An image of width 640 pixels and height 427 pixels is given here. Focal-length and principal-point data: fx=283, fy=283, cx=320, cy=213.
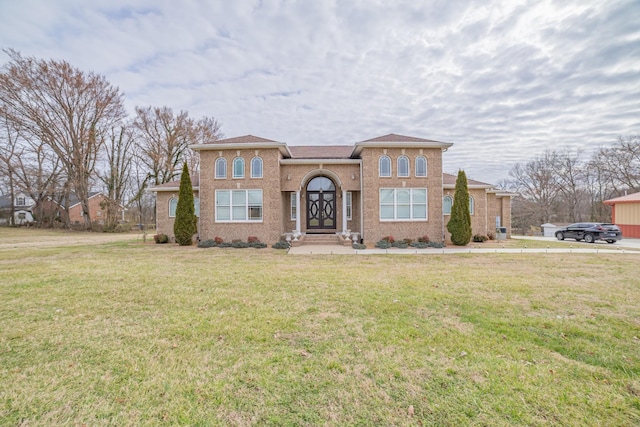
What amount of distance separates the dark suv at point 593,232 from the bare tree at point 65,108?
41.9 metres

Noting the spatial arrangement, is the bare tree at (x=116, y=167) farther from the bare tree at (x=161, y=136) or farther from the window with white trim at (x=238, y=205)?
the window with white trim at (x=238, y=205)

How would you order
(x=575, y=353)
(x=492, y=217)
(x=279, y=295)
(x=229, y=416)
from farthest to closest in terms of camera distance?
(x=492, y=217), (x=279, y=295), (x=575, y=353), (x=229, y=416)

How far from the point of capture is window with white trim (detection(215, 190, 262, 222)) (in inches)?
630

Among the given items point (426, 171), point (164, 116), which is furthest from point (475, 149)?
point (164, 116)

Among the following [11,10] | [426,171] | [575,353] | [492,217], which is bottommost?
[575,353]

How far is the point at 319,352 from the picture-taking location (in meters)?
3.58

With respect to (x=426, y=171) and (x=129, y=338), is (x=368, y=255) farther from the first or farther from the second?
(x=129, y=338)

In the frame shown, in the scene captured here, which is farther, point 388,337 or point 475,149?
point 475,149

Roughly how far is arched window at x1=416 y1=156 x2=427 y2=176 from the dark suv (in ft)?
39.9

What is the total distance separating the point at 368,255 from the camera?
12.2m

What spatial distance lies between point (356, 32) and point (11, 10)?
12.4m

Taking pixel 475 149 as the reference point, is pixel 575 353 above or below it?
below

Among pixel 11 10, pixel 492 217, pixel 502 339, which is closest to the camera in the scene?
pixel 502 339

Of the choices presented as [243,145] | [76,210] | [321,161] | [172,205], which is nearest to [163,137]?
[172,205]
